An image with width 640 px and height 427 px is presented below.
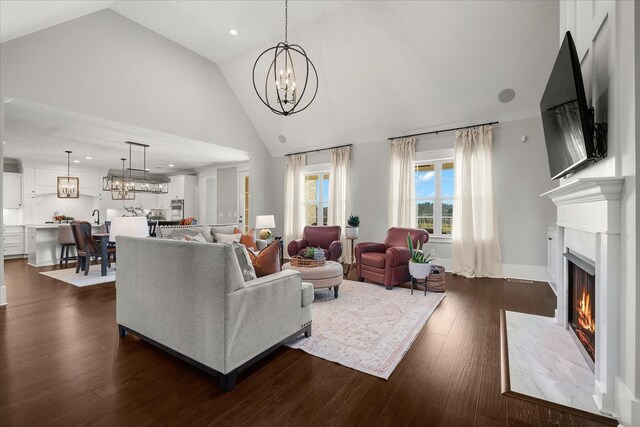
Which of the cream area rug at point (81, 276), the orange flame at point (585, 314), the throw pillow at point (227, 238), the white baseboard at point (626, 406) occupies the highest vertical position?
the throw pillow at point (227, 238)

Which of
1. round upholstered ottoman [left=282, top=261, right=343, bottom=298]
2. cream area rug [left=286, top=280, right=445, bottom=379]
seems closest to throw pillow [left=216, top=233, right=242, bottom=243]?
round upholstered ottoman [left=282, top=261, right=343, bottom=298]

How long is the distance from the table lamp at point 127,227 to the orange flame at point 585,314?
3.95 m

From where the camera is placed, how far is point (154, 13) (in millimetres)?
4355

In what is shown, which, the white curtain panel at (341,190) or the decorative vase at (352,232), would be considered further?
the white curtain panel at (341,190)

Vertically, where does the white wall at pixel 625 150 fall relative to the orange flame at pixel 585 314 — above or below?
above

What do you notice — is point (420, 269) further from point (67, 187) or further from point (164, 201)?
point (164, 201)

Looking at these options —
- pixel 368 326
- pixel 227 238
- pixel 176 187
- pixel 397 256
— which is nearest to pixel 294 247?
pixel 227 238

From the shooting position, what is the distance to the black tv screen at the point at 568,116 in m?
1.79

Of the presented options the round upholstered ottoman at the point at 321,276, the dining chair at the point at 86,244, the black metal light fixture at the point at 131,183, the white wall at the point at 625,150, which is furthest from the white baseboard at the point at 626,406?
the black metal light fixture at the point at 131,183

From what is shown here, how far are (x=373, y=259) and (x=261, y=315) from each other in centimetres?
269

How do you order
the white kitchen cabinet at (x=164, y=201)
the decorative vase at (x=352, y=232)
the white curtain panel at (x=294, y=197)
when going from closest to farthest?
the decorative vase at (x=352, y=232) → the white curtain panel at (x=294, y=197) → the white kitchen cabinet at (x=164, y=201)

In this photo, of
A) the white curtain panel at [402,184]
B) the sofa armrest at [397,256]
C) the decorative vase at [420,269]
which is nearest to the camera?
the decorative vase at [420,269]

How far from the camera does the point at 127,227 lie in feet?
9.17

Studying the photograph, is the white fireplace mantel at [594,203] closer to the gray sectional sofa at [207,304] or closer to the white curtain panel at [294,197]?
the gray sectional sofa at [207,304]
